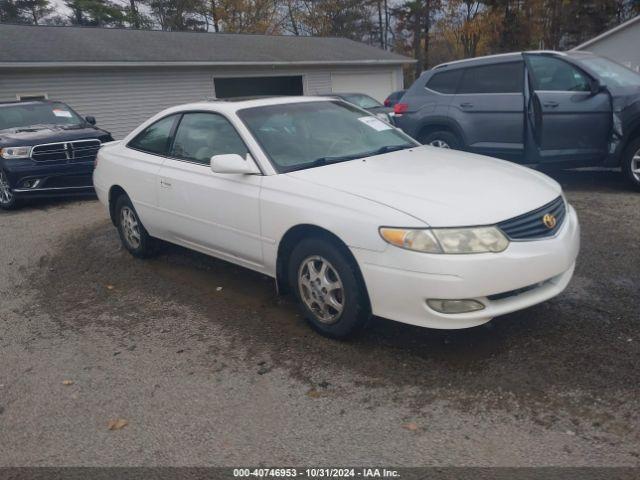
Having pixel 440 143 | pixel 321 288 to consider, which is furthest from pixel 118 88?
pixel 321 288

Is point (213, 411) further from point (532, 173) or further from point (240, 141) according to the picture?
point (532, 173)

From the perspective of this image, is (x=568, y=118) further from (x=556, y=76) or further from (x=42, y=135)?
(x=42, y=135)

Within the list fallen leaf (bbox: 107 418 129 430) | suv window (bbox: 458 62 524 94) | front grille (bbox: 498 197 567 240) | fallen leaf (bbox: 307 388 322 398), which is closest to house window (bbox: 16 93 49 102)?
suv window (bbox: 458 62 524 94)

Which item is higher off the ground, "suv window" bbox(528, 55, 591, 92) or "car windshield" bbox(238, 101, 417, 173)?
"suv window" bbox(528, 55, 591, 92)

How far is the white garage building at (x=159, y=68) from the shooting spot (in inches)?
650

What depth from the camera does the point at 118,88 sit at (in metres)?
18.0

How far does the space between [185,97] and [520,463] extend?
1876 centimetres

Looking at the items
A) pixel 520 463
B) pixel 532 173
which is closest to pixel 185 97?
pixel 532 173

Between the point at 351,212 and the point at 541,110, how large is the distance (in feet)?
16.5

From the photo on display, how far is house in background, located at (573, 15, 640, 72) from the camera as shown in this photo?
24797 millimetres

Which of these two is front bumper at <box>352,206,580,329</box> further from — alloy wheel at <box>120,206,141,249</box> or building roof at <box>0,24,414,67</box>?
building roof at <box>0,24,414,67</box>

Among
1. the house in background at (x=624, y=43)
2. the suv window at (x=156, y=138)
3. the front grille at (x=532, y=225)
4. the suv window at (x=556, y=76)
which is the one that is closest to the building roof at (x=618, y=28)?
the house in background at (x=624, y=43)

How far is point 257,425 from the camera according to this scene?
10.1 ft

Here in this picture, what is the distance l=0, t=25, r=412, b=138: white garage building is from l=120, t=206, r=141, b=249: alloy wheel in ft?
38.8
